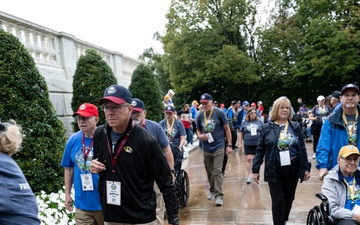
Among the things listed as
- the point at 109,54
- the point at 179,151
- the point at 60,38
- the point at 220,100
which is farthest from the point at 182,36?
the point at 179,151

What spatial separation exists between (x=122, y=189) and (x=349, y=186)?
254cm

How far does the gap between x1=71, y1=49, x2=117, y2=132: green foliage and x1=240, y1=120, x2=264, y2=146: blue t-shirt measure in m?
3.42

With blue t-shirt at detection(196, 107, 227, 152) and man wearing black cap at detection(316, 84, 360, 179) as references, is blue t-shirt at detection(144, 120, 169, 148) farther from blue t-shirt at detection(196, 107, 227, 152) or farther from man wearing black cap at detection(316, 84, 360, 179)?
blue t-shirt at detection(196, 107, 227, 152)

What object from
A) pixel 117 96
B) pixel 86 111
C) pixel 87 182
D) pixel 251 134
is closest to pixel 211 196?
pixel 251 134

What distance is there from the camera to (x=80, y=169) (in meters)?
3.69

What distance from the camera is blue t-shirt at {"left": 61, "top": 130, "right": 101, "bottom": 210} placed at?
11.8ft

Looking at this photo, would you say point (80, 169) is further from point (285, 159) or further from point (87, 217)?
point (285, 159)

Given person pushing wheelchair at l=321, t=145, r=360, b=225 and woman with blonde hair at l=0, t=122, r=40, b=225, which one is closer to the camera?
woman with blonde hair at l=0, t=122, r=40, b=225

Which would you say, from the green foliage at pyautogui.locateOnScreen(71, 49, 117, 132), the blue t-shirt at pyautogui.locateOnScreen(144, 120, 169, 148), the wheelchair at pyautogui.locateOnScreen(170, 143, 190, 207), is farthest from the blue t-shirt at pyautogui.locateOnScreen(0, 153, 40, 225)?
the green foliage at pyautogui.locateOnScreen(71, 49, 117, 132)

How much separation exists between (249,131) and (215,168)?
6.40 feet

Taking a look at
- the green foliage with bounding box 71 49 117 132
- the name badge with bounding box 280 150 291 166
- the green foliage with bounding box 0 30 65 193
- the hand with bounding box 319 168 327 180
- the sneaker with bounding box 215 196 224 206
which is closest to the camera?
the hand with bounding box 319 168 327 180

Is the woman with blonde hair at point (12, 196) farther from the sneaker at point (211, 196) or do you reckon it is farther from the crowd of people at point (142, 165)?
the sneaker at point (211, 196)

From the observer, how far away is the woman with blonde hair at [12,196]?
2.06 m

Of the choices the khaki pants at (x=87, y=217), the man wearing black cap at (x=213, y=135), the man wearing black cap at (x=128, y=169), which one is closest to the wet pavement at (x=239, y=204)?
the man wearing black cap at (x=213, y=135)
